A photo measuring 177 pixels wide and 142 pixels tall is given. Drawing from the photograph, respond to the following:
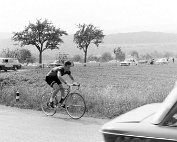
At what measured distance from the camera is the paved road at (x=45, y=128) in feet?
27.0

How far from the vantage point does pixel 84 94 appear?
554 inches

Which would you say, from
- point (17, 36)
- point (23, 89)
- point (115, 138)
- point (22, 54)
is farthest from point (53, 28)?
point (115, 138)

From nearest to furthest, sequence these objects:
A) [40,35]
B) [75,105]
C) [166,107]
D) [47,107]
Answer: [166,107] → [75,105] → [47,107] → [40,35]

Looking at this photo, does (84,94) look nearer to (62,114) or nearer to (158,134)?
(62,114)

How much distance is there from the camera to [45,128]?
950 centimetres

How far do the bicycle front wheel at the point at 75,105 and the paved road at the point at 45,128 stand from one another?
0.22 meters

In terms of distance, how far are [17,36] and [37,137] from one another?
75.4m

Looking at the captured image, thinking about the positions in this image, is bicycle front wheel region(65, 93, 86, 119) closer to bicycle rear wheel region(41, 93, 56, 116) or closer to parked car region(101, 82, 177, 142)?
bicycle rear wheel region(41, 93, 56, 116)

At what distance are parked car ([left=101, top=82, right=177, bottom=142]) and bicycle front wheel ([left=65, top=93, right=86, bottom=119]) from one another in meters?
7.07

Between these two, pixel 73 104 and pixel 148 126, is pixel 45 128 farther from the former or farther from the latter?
pixel 148 126

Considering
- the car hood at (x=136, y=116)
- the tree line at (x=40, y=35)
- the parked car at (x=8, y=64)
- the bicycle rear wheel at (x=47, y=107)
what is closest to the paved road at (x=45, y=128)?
the bicycle rear wheel at (x=47, y=107)

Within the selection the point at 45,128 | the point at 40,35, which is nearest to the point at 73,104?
the point at 45,128

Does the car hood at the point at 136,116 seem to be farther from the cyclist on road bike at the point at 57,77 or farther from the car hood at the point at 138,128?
the cyclist on road bike at the point at 57,77

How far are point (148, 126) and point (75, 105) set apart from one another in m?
7.77
